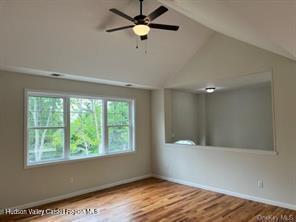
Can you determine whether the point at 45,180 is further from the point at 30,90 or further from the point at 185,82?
the point at 185,82

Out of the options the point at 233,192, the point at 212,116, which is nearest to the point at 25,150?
the point at 233,192

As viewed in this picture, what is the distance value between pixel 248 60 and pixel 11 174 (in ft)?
15.8

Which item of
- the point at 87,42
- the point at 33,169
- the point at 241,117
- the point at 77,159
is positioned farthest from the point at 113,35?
the point at 241,117

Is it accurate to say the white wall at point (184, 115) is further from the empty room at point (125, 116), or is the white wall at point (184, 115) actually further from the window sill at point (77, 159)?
the window sill at point (77, 159)

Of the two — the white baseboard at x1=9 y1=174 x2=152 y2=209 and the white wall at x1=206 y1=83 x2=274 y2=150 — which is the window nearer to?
the white baseboard at x1=9 y1=174 x2=152 y2=209

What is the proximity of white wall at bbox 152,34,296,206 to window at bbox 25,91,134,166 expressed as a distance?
106cm

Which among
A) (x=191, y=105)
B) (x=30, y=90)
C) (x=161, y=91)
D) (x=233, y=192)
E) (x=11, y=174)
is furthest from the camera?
(x=191, y=105)

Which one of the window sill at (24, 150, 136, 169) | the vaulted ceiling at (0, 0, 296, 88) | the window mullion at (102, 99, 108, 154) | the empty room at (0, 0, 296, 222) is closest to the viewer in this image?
the vaulted ceiling at (0, 0, 296, 88)

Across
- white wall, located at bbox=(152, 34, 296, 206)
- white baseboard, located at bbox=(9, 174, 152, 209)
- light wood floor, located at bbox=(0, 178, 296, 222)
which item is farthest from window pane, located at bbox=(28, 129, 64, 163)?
white wall, located at bbox=(152, 34, 296, 206)

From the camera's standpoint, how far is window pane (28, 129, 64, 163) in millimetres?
4240

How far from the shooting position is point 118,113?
5730 mm

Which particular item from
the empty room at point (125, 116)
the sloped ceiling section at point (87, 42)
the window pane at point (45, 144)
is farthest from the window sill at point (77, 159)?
the sloped ceiling section at point (87, 42)

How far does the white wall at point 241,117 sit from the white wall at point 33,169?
336 cm

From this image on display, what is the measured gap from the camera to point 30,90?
4.17m
